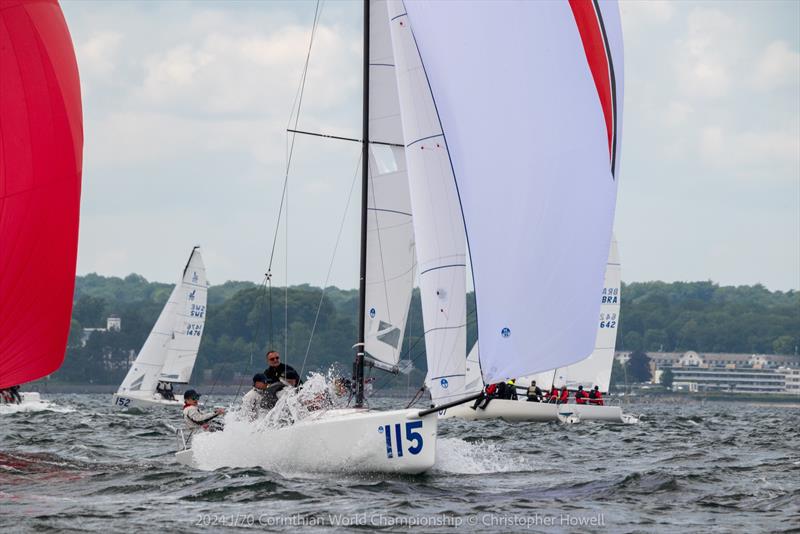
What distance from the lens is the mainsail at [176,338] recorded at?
48250 millimetres

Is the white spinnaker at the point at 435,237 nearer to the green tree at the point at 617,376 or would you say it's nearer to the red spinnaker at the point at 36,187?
the red spinnaker at the point at 36,187

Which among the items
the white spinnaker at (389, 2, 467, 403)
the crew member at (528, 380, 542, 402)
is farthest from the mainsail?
the white spinnaker at (389, 2, 467, 403)

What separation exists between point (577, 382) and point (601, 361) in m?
1.02

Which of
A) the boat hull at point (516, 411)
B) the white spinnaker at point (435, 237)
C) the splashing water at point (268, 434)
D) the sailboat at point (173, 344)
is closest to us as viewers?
the white spinnaker at point (435, 237)

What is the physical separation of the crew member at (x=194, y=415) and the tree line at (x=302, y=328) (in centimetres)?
5347

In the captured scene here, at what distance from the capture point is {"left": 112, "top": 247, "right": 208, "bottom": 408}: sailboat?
48.1 metres

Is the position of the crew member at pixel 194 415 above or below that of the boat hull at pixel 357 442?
above

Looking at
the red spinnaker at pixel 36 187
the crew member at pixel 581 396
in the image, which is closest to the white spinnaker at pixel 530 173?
the red spinnaker at pixel 36 187

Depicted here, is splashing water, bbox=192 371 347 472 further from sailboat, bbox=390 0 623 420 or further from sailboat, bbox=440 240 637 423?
sailboat, bbox=440 240 637 423

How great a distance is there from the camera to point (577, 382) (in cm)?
3884

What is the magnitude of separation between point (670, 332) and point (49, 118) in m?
150

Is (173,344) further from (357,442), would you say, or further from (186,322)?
(357,442)

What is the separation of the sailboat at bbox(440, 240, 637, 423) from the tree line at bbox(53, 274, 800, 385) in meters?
30.6

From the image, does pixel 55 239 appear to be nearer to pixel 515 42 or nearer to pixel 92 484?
pixel 92 484
